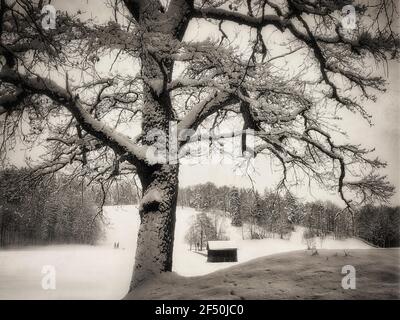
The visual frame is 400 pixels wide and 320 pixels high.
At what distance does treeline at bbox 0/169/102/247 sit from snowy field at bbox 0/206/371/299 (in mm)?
1656

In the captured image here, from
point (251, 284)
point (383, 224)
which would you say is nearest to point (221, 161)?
point (251, 284)

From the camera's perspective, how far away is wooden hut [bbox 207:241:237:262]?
35.7 metres

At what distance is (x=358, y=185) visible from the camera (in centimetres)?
725

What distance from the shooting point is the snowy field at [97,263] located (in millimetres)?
27266

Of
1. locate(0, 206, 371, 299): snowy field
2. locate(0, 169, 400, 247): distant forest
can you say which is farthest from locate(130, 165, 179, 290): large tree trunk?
locate(0, 206, 371, 299): snowy field

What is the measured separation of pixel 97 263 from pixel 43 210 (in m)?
30.7

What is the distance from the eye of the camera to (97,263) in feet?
146

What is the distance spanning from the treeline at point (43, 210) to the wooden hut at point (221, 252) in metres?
11.9

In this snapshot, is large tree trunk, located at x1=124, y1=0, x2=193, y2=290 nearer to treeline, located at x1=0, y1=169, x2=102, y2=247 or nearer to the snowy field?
treeline, located at x1=0, y1=169, x2=102, y2=247

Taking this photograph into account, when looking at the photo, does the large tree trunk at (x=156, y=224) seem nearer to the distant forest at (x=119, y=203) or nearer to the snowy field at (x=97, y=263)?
the distant forest at (x=119, y=203)

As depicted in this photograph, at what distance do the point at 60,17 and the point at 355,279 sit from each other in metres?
5.18

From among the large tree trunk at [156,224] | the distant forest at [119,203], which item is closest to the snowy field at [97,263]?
the distant forest at [119,203]

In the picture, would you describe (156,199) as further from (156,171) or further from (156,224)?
(156,171)
